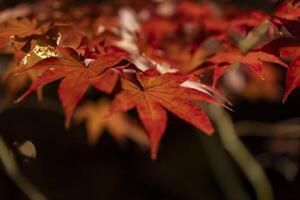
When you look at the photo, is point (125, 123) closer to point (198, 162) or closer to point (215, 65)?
point (198, 162)

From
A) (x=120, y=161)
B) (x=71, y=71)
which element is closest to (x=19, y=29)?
(x=71, y=71)

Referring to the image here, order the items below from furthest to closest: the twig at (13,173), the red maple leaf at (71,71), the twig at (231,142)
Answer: the twig at (231,142) → the twig at (13,173) → the red maple leaf at (71,71)

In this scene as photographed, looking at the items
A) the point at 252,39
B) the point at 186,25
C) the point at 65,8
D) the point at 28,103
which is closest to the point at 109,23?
the point at 65,8

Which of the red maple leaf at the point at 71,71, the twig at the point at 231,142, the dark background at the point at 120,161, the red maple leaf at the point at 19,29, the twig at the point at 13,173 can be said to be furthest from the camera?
the dark background at the point at 120,161

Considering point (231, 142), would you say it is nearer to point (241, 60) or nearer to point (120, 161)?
point (241, 60)

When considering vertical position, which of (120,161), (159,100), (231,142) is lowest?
(120,161)

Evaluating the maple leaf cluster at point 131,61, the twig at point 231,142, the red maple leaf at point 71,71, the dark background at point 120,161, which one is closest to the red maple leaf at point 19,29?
the maple leaf cluster at point 131,61

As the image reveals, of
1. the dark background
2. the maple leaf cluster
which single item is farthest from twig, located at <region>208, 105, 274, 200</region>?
the dark background

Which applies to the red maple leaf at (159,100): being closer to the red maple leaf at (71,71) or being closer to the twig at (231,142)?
the red maple leaf at (71,71)

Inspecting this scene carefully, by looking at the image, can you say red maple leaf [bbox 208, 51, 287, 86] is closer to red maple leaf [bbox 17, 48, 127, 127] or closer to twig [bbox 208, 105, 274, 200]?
red maple leaf [bbox 17, 48, 127, 127]
